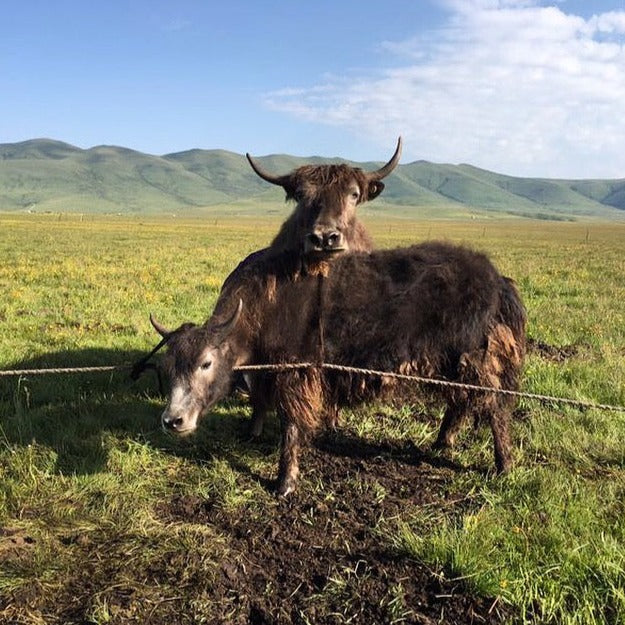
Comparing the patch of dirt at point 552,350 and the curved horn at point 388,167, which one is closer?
the curved horn at point 388,167

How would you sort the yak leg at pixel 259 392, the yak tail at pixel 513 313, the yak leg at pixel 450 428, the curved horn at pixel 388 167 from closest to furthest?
the yak leg at pixel 259 392 → the yak tail at pixel 513 313 → the yak leg at pixel 450 428 → the curved horn at pixel 388 167

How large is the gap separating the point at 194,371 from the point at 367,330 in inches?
58.5

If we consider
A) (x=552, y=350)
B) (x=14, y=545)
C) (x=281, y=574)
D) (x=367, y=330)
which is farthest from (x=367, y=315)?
(x=552, y=350)

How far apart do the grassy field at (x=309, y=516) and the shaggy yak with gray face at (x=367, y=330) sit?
1.74 feet

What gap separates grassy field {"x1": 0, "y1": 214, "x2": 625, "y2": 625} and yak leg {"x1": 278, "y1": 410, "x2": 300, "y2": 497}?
0.40ft

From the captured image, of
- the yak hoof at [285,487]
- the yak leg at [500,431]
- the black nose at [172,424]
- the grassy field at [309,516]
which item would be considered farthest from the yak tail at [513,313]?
the black nose at [172,424]

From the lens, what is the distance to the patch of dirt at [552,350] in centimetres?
799

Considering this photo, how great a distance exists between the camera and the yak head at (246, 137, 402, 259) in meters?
4.58

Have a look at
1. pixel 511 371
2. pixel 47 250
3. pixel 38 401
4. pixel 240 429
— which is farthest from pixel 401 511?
pixel 47 250

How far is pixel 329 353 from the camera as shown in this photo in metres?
4.64

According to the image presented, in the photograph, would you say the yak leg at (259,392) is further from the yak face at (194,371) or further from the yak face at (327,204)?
the yak face at (327,204)

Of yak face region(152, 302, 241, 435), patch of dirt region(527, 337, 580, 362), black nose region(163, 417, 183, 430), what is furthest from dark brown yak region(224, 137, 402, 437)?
patch of dirt region(527, 337, 580, 362)

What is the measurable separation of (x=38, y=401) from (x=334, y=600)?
437 centimetres

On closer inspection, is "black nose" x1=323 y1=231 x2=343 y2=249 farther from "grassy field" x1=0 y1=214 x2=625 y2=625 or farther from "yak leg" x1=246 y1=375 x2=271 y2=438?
"grassy field" x1=0 y1=214 x2=625 y2=625
